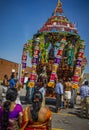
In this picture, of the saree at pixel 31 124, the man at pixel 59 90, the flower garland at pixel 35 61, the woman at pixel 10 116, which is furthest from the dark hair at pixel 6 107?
the flower garland at pixel 35 61

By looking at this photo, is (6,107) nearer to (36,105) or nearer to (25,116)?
(25,116)

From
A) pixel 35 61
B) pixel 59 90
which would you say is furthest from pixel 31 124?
pixel 35 61

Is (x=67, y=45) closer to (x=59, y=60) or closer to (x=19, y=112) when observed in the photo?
(x=59, y=60)

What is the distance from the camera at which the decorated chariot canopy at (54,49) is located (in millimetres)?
17359

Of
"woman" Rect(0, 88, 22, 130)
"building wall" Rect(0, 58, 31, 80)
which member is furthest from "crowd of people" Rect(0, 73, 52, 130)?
"building wall" Rect(0, 58, 31, 80)

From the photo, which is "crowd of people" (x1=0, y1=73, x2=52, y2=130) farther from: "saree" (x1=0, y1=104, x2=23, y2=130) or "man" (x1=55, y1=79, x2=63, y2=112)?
"man" (x1=55, y1=79, x2=63, y2=112)

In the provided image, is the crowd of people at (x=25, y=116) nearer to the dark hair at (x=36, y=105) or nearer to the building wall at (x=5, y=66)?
the dark hair at (x=36, y=105)

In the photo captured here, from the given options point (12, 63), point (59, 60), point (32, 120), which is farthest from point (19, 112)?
point (12, 63)

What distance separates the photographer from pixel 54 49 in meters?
18.3

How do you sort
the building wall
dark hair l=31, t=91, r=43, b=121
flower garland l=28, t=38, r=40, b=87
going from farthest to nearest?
the building wall → flower garland l=28, t=38, r=40, b=87 → dark hair l=31, t=91, r=43, b=121

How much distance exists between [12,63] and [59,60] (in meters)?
35.3

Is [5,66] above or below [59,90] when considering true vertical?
above

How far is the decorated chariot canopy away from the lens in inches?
683

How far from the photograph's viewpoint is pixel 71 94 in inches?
676
